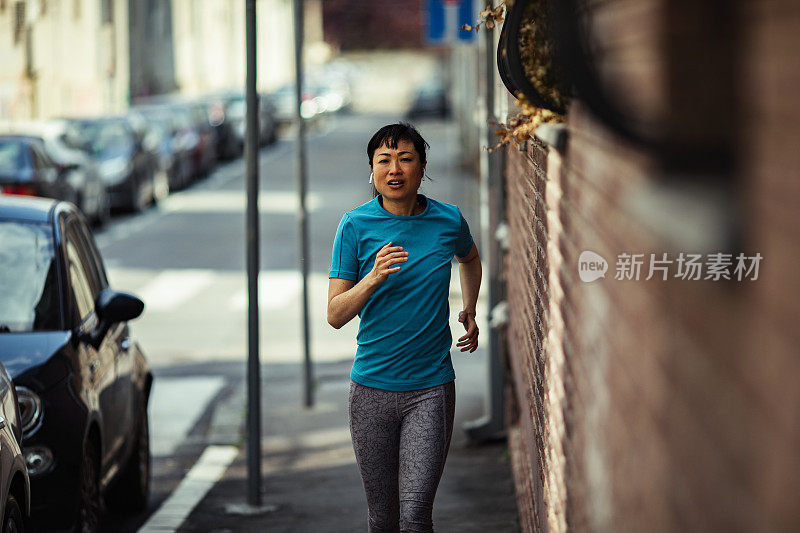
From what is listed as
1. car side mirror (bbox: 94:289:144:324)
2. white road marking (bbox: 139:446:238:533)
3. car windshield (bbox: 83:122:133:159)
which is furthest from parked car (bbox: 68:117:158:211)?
car side mirror (bbox: 94:289:144:324)

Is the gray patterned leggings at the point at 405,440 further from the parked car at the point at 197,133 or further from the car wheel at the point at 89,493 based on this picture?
the parked car at the point at 197,133

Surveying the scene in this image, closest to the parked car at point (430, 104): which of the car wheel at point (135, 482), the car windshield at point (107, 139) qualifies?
the car windshield at point (107, 139)

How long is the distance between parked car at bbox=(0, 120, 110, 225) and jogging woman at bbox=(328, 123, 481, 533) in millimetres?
15586

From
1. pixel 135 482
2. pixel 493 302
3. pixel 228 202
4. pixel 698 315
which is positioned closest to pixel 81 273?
pixel 135 482

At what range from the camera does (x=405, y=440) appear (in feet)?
15.2

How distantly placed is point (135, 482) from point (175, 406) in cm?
355

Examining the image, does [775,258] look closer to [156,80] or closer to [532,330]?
[532,330]

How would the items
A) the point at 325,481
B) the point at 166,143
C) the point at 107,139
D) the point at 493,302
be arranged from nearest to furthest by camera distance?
1. the point at 325,481
2. the point at 493,302
3. the point at 107,139
4. the point at 166,143

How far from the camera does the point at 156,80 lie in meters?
52.5

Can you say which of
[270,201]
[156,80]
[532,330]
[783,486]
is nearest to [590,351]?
[783,486]

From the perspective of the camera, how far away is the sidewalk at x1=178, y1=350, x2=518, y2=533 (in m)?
7.16

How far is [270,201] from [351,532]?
2082 cm

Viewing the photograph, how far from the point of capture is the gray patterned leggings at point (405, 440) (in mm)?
4582

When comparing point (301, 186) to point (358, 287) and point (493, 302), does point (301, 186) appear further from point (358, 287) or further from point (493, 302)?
point (358, 287)
